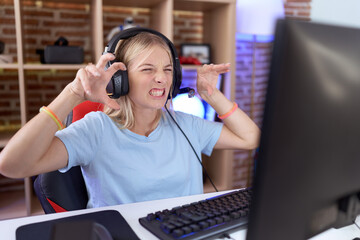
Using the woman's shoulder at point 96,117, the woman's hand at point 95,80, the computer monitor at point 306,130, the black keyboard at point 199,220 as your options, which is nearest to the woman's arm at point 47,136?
the woman's hand at point 95,80

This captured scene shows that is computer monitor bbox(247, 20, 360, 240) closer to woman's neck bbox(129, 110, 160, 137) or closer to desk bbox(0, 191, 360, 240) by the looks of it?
desk bbox(0, 191, 360, 240)

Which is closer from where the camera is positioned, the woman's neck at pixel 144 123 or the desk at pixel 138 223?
the desk at pixel 138 223

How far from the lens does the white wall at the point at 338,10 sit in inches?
112

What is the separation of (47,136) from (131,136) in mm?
334

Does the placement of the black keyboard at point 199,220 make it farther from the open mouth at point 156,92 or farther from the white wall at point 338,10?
the white wall at point 338,10

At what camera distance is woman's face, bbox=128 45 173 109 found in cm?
117

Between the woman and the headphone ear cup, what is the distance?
0.05 meters

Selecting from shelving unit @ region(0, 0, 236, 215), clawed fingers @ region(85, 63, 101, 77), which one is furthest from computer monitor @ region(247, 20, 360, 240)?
shelving unit @ region(0, 0, 236, 215)

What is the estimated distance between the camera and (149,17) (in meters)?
2.48

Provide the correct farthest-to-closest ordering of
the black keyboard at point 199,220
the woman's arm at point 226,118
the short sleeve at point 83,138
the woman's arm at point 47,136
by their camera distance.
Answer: the woman's arm at point 226,118, the short sleeve at point 83,138, the woman's arm at point 47,136, the black keyboard at point 199,220

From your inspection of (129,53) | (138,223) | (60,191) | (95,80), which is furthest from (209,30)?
(138,223)

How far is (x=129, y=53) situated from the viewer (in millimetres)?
1180

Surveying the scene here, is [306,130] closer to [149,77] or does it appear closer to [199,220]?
[199,220]

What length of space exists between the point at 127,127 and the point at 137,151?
0.10 m
